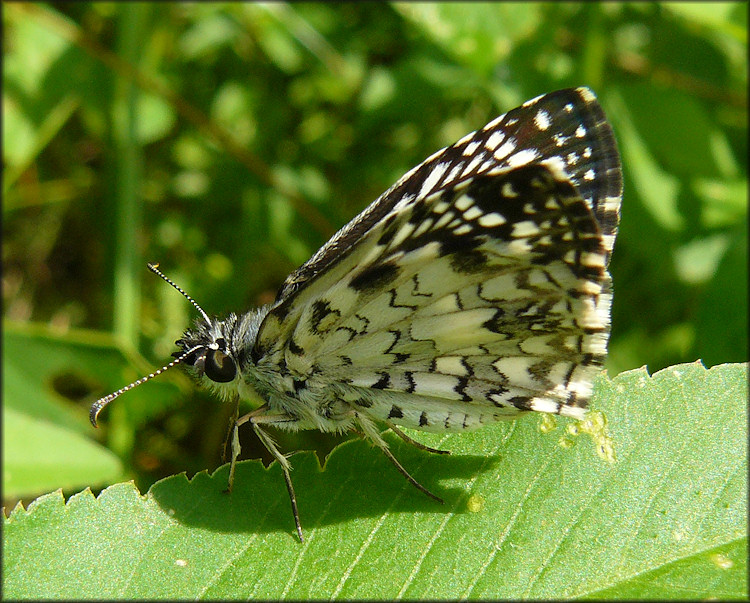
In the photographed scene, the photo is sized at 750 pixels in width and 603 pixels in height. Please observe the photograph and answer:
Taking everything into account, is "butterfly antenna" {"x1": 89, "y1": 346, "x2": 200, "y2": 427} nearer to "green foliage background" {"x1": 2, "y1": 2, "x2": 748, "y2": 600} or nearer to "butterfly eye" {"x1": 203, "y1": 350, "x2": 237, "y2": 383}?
"butterfly eye" {"x1": 203, "y1": 350, "x2": 237, "y2": 383}

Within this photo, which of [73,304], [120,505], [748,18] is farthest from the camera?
[73,304]

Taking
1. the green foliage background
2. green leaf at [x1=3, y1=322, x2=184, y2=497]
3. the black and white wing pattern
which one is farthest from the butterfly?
the green foliage background

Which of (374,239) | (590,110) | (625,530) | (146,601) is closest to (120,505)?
(146,601)

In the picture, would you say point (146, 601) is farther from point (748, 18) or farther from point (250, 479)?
point (748, 18)

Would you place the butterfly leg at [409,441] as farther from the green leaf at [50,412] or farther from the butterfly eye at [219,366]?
the green leaf at [50,412]

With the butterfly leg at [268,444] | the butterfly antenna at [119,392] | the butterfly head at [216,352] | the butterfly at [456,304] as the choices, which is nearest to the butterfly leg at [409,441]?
the butterfly at [456,304]
